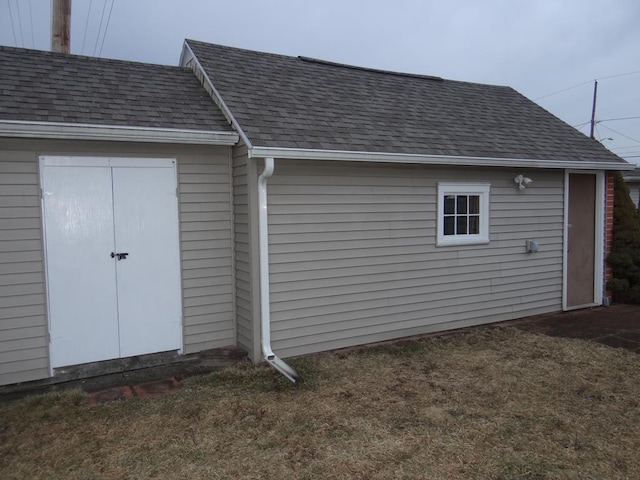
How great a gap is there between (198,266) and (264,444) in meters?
2.31

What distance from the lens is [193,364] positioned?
5.20 meters

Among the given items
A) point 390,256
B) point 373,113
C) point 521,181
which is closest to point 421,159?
point 373,113

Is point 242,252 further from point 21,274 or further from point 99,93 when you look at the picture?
point 99,93

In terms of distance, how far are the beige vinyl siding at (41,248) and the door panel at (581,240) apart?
17.6 ft

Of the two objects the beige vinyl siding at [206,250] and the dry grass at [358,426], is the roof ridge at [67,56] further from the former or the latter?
the dry grass at [358,426]

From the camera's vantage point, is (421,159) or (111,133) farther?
(421,159)

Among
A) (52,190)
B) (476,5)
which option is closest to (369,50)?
(476,5)

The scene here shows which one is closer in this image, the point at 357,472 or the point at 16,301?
the point at 357,472

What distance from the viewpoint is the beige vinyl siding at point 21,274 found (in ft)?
14.7

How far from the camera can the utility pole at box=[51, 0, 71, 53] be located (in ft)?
25.2

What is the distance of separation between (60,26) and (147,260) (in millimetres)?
4896

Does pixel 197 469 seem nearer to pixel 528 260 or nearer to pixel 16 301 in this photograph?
pixel 16 301

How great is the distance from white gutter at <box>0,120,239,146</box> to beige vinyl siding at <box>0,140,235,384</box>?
19cm

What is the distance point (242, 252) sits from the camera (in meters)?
5.34
